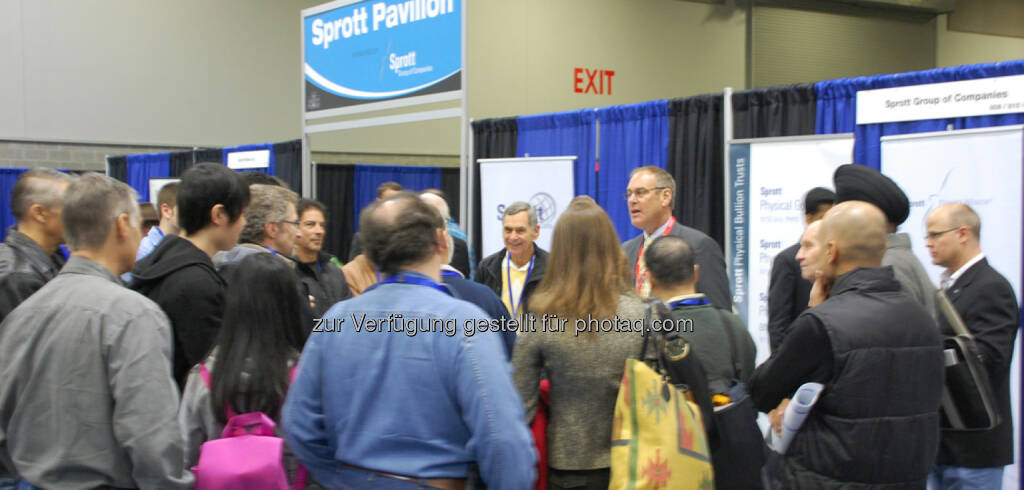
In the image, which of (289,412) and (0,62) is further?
(0,62)

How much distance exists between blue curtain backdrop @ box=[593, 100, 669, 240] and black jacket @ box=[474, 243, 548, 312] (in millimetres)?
1185

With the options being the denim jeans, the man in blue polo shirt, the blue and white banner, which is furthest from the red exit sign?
the man in blue polo shirt

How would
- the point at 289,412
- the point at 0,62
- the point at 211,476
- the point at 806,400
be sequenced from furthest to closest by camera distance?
the point at 0,62, the point at 806,400, the point at 211,476, the point at 289,412

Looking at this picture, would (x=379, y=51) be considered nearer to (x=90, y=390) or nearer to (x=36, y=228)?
(x=36, y=228)

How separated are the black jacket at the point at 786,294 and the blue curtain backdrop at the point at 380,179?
684 centimetres

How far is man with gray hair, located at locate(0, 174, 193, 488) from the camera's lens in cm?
179

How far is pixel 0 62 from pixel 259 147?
3502 millimetres

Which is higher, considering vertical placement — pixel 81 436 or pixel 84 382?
pixel 84 382

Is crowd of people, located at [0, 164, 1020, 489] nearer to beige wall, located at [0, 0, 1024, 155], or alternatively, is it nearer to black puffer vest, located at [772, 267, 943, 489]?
black puffer vest, located at [772, 267, 943, 489]

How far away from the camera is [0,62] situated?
9.33 m

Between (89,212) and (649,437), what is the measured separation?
4.98 ft

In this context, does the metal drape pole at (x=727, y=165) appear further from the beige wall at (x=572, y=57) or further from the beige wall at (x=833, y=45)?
the beige wall at (x=833, y=45)

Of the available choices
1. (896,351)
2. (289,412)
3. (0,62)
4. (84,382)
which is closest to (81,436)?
(84,382)

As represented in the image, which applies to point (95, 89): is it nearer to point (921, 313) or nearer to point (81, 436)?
point (81, 436)
